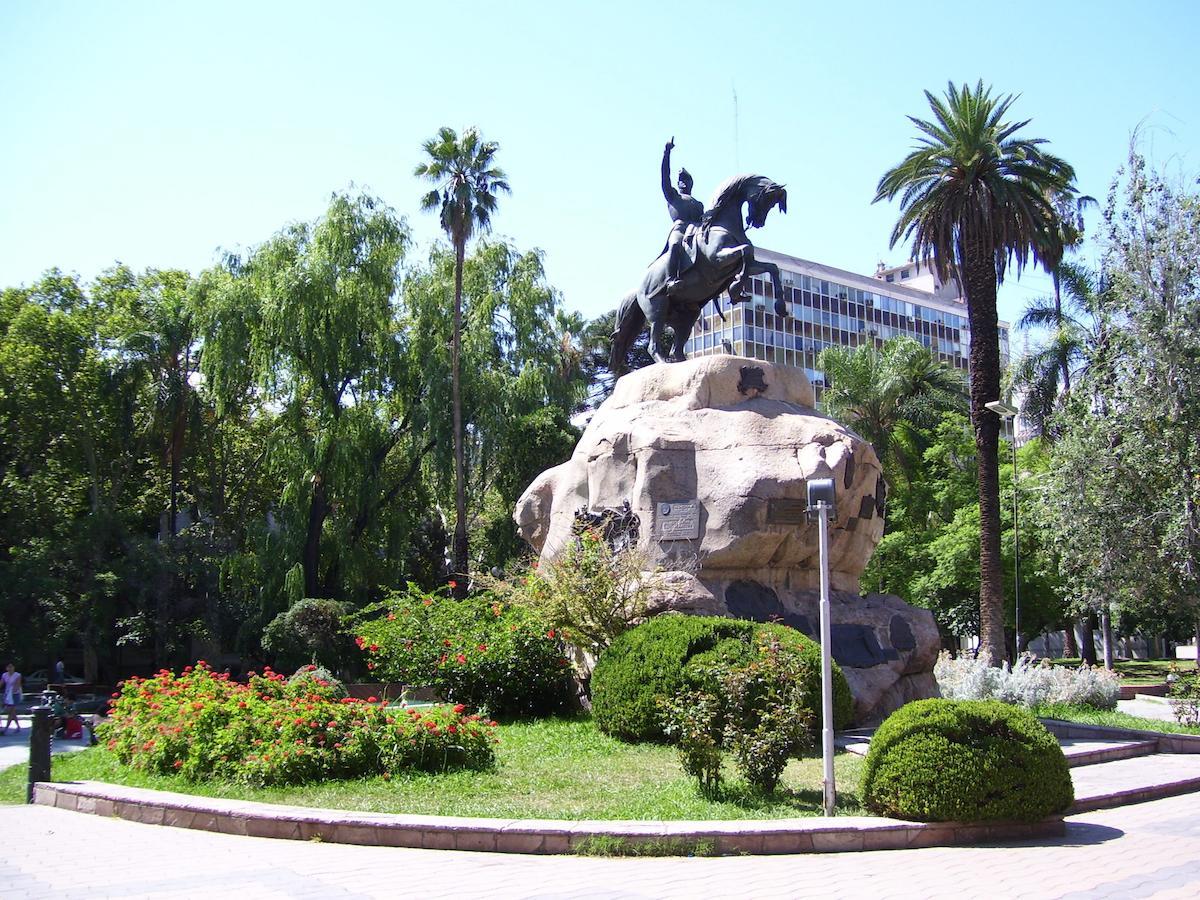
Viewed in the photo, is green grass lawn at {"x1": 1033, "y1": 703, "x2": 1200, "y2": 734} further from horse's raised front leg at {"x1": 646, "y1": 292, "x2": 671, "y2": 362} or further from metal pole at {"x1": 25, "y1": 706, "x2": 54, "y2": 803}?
metal pole at {"x1": 25, "y1": 706, "x2": 54, "y2": 803}

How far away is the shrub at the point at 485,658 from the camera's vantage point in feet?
50.3

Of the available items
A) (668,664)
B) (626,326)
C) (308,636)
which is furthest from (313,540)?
(668,664)

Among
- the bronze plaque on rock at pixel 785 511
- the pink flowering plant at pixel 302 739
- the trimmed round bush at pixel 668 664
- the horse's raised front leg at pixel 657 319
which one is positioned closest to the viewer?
the pink flowering plant at pixel 302 739

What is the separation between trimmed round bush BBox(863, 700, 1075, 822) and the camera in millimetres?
9305

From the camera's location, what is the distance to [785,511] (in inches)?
593

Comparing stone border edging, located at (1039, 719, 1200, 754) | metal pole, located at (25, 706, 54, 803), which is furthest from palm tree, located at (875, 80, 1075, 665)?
metal pole, located at (25, 706, 54, 803)

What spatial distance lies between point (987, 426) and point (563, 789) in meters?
17.1

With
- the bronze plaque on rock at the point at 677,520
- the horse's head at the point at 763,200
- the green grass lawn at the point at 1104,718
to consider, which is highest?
the horse's head at the point at 763,200

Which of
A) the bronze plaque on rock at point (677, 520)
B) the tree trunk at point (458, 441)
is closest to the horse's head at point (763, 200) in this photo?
the bronze plaque on rock at point (677, 520)

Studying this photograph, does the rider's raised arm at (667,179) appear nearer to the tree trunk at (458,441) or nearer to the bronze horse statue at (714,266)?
the bronze horse statue at (714,266)

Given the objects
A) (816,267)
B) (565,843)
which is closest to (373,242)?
(565,843)

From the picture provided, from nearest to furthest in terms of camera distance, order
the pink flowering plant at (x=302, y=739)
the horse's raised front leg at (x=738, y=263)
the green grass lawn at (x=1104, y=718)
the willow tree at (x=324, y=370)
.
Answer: the pink flowering plant at (x=302, y=739)
the green grass lawn at (x=1104, y=718)
the horse's raised front leg at (x=738, y=263)
the willow tree at (x=324, y=370)

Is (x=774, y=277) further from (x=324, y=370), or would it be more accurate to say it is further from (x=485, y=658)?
(x=324, y=370)

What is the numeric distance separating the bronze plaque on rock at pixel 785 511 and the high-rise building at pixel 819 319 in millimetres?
42542
